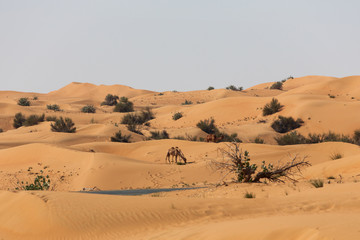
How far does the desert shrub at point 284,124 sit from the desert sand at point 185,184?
2.12 feet

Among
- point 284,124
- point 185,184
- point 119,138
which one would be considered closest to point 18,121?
point 119,138

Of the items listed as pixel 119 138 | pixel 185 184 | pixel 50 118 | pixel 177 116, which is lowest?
pixel 185 184

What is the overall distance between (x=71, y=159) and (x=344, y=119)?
82.2 ft

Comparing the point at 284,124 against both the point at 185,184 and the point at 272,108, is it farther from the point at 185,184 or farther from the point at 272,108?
the point at 185,184

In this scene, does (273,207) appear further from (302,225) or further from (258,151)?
(258,151)

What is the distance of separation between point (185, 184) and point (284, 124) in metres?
21.2

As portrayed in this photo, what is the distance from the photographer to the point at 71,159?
23875 millimetres

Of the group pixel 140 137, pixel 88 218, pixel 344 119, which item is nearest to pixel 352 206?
pixel 88 218

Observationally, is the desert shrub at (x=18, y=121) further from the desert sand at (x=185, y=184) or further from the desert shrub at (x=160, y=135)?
the desert shrub at (x=160, y=135)

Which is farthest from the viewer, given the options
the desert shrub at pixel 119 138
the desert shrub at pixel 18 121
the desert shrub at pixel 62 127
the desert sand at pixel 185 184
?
the desert shrub at pixel 18 121

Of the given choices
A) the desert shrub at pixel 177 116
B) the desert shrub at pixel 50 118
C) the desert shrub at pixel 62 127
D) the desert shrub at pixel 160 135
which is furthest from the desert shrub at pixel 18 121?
the desert shrub at pixel 160 135

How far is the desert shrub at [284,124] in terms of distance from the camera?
128 ft

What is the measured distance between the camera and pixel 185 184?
787 inches

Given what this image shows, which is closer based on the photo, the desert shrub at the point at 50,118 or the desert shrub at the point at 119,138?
the desert shrub at the point at 119,138
